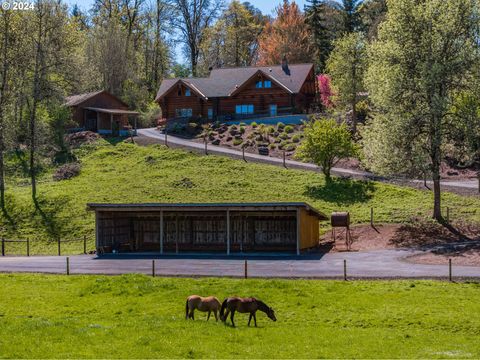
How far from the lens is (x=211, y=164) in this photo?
2451 inches

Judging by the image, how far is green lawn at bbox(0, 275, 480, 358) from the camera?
58.8 ft

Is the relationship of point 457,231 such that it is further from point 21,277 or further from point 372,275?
point 21,277

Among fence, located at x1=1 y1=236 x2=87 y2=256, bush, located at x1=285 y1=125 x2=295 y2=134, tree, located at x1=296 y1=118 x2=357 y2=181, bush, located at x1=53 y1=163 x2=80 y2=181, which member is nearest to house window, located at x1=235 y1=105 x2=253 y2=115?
bush, located at x1=285 y1=125 x2=295 y2=134

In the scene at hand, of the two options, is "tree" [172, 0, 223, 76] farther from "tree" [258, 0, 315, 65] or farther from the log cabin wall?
the log cabin wall

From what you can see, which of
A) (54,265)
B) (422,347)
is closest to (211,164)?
(54,265)

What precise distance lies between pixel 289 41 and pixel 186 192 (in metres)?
53.5

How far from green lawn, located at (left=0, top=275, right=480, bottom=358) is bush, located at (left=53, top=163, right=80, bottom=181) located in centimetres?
3262

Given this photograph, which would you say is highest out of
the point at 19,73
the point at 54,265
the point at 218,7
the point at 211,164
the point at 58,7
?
the point at 218,7

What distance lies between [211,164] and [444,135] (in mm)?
24129

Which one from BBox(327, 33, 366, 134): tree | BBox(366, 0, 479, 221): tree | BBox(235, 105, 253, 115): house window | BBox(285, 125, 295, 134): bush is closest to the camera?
BBox(366, 0, 479, 221): tree

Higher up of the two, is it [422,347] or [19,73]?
[19,73]

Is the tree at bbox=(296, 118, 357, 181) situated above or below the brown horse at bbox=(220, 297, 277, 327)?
above

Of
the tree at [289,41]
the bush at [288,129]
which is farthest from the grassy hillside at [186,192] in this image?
the tree at [289,41]

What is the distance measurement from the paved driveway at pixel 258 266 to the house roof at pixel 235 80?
158 ft
